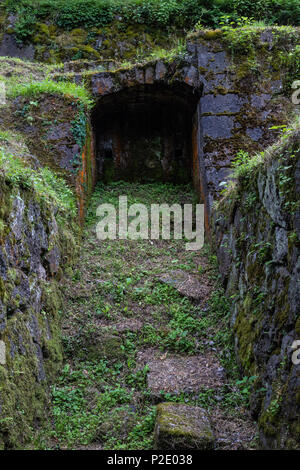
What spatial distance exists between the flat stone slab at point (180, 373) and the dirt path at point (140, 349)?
0.01m

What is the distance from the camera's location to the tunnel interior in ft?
31.6

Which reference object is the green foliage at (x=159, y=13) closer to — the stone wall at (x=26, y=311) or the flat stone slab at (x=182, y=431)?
the stone wall at (x=26, y=311)

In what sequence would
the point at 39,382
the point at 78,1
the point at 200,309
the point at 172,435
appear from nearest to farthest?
1. the point at 172,435
2. the point at 39,382
3. the point at 200,309
4. the point at 78,1

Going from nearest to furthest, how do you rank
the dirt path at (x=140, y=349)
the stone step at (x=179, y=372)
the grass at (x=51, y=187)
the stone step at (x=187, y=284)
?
the dirt path at (x=140, y=349)
the stone step at (x=179, y=372)
the grass at (x=51, y=187)
the stone step at (x=187, y=284)

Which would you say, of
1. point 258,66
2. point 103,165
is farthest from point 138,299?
point 258,66

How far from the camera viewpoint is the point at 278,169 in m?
3.46

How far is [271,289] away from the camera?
3.41 metres

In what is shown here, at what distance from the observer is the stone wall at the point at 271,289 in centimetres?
279

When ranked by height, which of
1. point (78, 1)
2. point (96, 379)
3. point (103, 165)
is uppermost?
point (78, 1)

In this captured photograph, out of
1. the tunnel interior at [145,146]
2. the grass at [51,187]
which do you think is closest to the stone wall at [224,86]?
the tunnel interior at [145,146]

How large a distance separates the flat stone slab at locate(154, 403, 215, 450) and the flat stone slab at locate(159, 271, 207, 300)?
2362 millimetres
